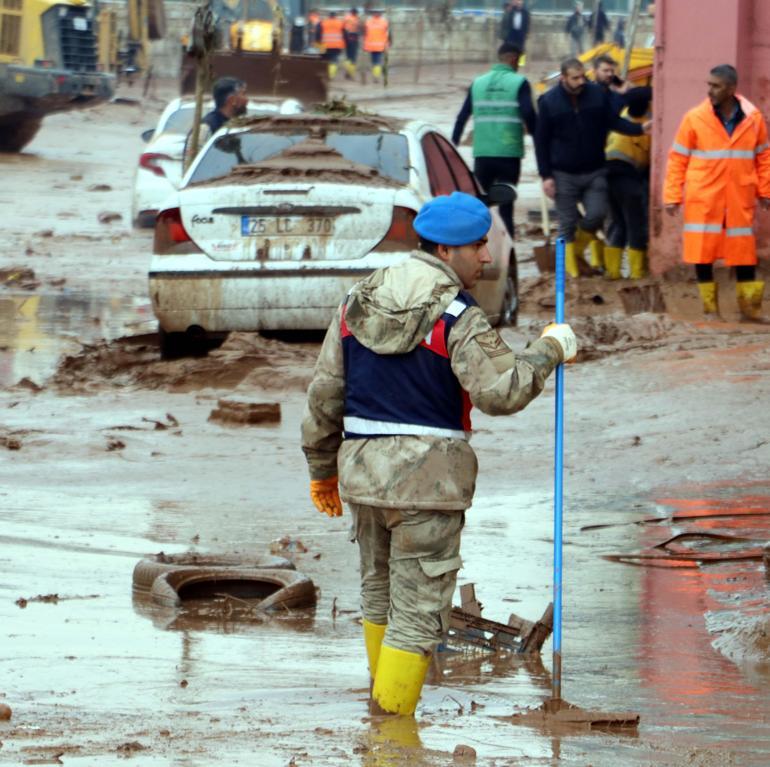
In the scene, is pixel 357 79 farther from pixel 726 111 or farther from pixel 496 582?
pixel 496 582

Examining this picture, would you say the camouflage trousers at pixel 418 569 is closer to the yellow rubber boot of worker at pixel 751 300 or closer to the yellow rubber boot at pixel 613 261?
the yellow rubber boot of worker at pixel 751 300

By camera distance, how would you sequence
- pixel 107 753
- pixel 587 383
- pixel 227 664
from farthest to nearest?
pixel 587 383 < pixel 227 664 < pixel 107 753

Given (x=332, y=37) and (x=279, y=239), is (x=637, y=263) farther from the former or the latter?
(x=332, y=37)

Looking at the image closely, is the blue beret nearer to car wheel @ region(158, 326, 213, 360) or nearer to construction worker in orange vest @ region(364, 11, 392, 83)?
car wheel @ region(158, 326, 213, 360)

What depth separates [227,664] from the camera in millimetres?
5605

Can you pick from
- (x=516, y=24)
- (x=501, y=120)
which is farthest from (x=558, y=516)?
(x=516, y=24)

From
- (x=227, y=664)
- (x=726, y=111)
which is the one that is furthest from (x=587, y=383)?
(x=227, y=664)

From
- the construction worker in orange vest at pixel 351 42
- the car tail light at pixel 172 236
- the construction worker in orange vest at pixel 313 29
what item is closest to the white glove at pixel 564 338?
the car tail light at pixel 172 236

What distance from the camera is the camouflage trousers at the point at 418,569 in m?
4.97

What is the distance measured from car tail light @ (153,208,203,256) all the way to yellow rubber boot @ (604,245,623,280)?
18.3ft

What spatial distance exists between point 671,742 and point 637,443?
459 cm

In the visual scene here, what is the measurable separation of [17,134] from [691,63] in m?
18.9

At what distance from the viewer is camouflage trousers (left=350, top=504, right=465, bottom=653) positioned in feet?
16.3

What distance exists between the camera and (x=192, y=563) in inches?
266
